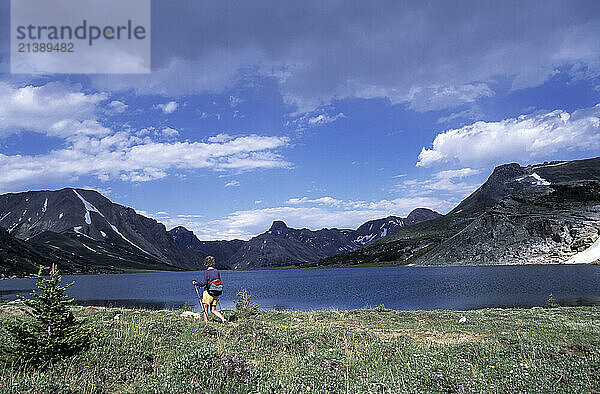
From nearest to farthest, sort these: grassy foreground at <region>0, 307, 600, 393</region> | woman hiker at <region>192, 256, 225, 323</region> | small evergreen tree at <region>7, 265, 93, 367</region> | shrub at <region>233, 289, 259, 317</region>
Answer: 1. grassy foreground at <region>0, 307, 600, 393</region>
2. small evergreen tree at <region>7, 265, 93, 367</region>
3. woman hiker at <region>192, 256, 225, 323</region>
4. shrub at <region>233, 289, 259, 317</region>

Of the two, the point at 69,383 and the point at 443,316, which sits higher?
the point at 69,383

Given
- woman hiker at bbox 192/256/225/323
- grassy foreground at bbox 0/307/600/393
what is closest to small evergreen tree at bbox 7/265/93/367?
grassy foreground at bbox 0/307/600/393

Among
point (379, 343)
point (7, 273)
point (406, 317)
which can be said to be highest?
point (379, 343)

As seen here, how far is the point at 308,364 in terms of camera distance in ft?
39.4

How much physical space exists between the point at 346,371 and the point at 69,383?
7.27 metres

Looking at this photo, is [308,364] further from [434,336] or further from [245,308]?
[245,308]

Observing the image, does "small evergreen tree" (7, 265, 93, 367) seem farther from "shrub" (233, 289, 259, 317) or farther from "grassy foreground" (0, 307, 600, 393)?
"shrub" (233, 289, 259, 317)

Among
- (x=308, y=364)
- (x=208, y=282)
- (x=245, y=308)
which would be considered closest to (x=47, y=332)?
(x=308, y=364)

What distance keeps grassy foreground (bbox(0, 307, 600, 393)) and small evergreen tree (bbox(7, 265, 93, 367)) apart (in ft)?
1.56

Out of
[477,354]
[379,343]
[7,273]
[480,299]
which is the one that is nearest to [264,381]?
[379,343]

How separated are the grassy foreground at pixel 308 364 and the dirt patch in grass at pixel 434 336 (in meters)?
0.18

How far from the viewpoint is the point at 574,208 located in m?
175

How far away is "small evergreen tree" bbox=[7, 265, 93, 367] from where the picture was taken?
11695mm

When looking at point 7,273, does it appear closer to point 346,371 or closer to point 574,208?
point 346,371
